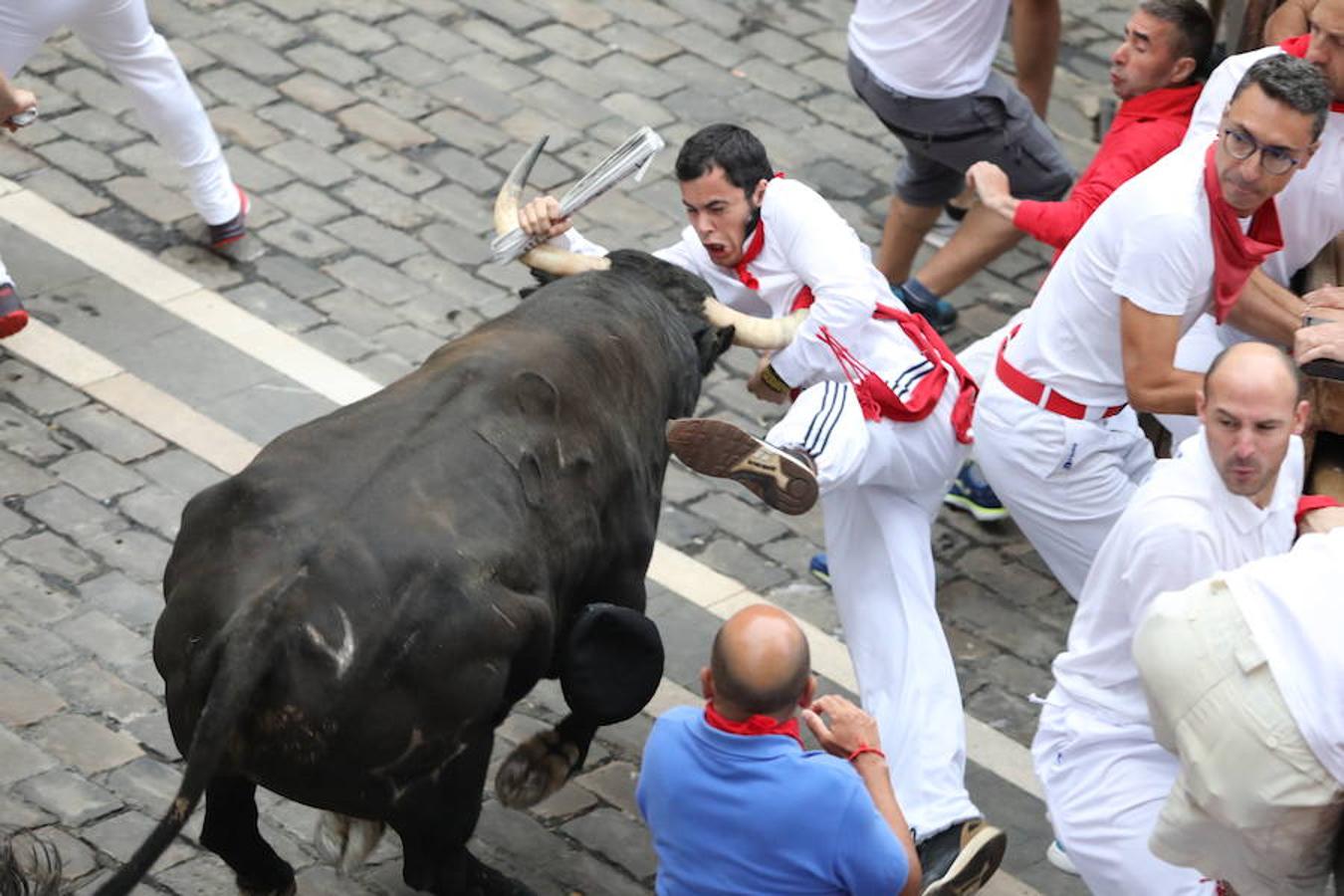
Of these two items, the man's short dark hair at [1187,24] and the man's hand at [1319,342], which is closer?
the man's hand at [1319,342]

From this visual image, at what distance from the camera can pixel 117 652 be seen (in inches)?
261

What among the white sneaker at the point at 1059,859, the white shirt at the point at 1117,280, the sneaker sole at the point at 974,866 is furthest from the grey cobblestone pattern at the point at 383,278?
the white shirt at the point at 1117,280

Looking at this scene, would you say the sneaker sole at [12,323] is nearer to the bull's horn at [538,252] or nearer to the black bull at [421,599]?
the bull's horn at [538,252]

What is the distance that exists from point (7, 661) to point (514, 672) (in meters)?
2.10

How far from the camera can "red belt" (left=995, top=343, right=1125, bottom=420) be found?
6438 mm

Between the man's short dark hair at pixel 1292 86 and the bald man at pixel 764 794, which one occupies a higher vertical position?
the man's short dark hair at pixel 1292 86

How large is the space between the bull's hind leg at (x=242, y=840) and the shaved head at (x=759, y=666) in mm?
1464

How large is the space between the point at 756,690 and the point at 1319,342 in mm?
2689

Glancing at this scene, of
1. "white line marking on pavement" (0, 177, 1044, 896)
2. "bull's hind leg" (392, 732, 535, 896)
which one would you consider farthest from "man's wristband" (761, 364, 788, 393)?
"bull's hind leg" (392, 732, 535, 896)

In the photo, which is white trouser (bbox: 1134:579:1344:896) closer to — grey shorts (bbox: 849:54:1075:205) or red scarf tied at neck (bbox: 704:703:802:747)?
red scarf tied at neck (bbox: 704:703:802:747)

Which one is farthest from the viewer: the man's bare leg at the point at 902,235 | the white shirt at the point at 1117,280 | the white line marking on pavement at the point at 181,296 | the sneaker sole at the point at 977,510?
the man's bare leg at the point at 902,235

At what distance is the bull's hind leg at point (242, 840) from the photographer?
529 cm

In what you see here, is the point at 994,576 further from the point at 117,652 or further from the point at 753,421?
the point at 117,652

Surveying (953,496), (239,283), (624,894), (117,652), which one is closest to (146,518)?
(117,652)
